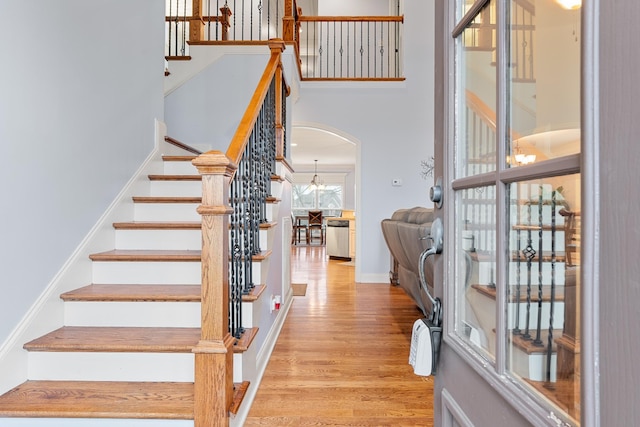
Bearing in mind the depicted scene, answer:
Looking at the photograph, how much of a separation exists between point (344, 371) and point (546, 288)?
1.92 m

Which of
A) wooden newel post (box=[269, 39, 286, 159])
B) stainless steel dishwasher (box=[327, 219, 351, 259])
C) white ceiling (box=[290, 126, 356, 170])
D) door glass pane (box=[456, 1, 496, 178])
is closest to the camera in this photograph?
door glass pane (box=[456, 1, 496, 178])

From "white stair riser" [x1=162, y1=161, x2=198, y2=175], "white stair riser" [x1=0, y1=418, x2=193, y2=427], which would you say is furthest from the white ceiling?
"white stair riser" [x1=0, y1=418, x2=193, y2=427]

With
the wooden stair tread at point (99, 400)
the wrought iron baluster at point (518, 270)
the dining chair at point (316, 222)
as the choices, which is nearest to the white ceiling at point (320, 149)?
the dining chair at point (316, 222)

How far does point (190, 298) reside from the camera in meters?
1.88

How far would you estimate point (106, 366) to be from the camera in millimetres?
1677

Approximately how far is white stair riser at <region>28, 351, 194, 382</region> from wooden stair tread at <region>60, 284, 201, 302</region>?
0.97 feet

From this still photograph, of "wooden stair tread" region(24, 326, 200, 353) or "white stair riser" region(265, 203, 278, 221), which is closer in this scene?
"wooden stair tread" region(24, 326, 200, 353)

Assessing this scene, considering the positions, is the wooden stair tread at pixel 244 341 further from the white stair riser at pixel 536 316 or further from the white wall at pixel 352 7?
the white wall at pixel 352 7

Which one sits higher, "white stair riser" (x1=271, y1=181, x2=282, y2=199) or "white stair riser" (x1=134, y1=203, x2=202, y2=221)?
"white stair riser" (x1=271, y1=181, x2=282, y2=199)

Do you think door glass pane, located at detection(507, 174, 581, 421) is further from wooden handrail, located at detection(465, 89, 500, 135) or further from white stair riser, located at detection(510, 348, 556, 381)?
wooden handrail, located at detection(465, 89, 500, 135)

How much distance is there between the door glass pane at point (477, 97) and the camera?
2.29 feet

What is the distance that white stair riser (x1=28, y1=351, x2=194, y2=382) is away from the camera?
167 cm

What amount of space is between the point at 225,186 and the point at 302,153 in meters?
8.39
